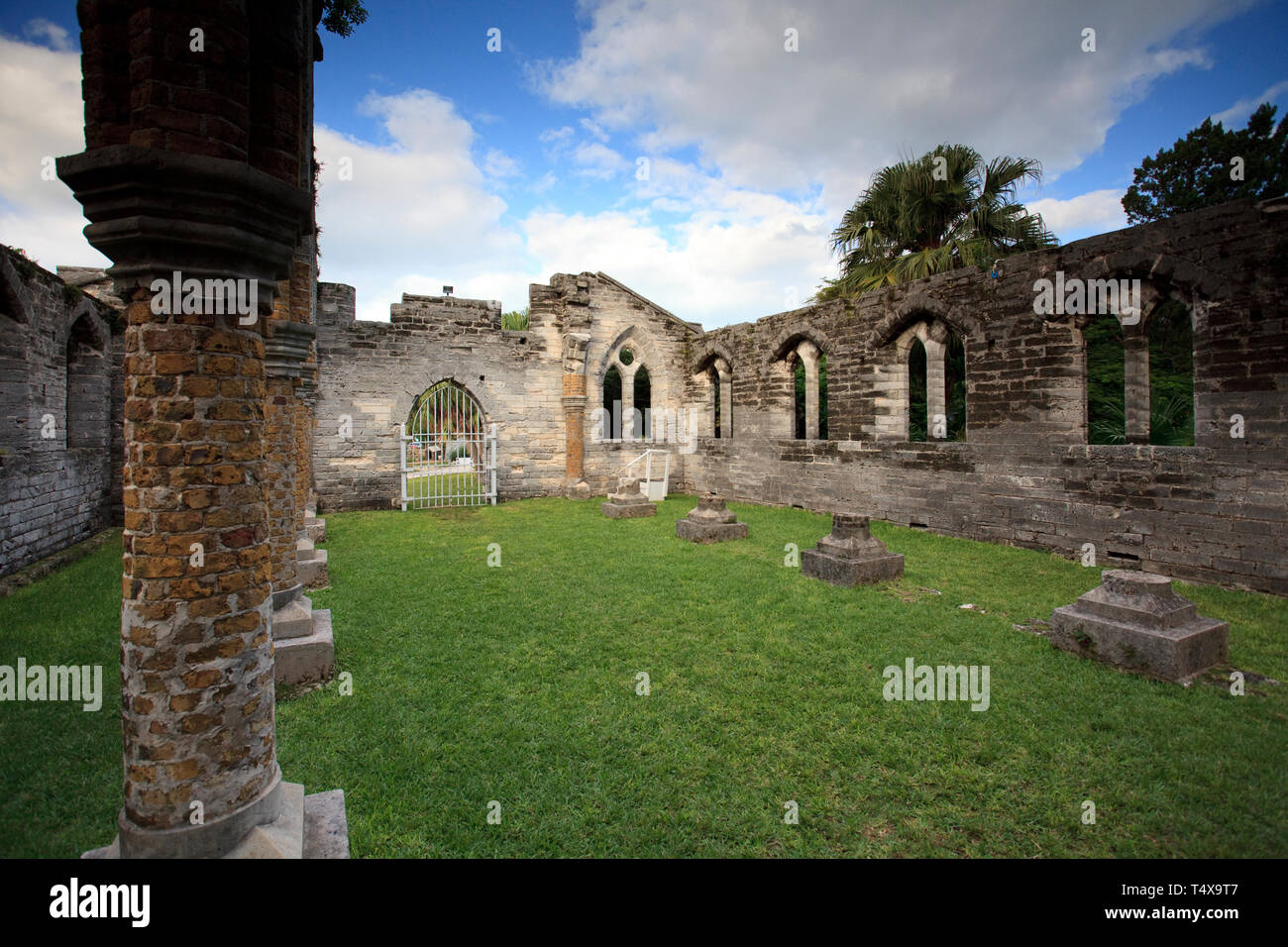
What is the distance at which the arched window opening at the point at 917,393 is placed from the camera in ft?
49.9

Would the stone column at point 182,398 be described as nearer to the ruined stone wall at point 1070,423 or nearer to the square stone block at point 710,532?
the square stone block at point 710,532

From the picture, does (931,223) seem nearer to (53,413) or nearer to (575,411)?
(575,411)

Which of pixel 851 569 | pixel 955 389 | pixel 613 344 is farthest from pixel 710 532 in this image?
pixel 955 389

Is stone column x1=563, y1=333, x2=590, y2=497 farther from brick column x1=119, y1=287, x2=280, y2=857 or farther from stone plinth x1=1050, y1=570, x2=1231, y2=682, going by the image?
brick column x1=119, y1=287, x2=280, y2=857

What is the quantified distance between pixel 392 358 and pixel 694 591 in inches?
418

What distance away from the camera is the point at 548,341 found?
623 inches

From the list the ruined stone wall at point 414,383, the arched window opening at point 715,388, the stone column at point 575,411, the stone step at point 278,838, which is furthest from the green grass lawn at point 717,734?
the arched window opening at point 715,388

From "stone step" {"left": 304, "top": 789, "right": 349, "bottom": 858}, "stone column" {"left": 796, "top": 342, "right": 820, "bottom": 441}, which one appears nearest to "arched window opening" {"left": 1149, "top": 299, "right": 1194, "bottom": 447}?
"stone column" {"left": 796, "top": 342, "right": 820, "bottom": 441}

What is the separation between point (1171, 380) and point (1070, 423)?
16.3 feet

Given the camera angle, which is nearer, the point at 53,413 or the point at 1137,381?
the point at 1137,381

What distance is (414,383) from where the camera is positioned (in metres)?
14.2

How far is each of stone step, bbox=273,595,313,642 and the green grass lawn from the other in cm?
49

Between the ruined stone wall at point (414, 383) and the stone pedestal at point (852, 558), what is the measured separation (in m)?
9.96

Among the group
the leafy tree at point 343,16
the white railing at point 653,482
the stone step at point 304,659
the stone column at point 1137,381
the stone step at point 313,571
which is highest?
the leafy tree at point 343,16
